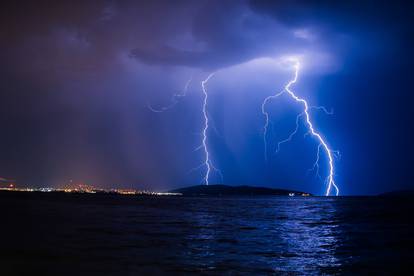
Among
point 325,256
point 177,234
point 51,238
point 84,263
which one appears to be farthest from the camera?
point 177,234

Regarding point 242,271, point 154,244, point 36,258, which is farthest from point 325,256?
point 36,258

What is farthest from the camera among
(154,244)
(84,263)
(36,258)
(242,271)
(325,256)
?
(154,244)

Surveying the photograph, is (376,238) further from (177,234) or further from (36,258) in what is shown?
(36,258)

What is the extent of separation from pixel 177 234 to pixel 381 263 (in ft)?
37.0

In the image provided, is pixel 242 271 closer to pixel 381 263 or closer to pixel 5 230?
pixel 381 263

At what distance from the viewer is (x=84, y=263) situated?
45.7ft

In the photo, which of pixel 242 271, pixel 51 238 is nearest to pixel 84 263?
pixel 242 271

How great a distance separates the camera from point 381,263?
15.3 m

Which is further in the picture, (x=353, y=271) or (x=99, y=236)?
(x=99, y=236)

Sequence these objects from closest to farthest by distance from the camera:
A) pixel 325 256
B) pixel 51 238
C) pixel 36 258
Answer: pixel 36 258
pixel 325 256
pixel 51 238

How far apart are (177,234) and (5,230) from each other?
9.39m

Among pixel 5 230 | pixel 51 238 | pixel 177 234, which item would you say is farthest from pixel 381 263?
pixel 5 230

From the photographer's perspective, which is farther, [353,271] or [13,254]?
[13,254]

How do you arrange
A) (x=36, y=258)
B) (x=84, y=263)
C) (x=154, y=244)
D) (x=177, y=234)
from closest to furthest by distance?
(x=84, y=263), (x=36, y=258), (x=154, y=244), (x=177, y=234)
